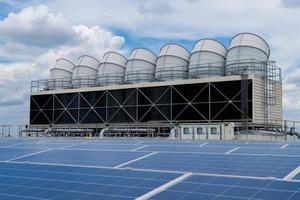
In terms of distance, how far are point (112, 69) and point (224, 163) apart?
44.7 metres

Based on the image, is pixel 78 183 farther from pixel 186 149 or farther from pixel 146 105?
pixel 146 105

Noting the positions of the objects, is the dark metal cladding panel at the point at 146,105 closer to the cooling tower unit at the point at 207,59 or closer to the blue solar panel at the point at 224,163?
the cooling tower unit at the point at 207,59

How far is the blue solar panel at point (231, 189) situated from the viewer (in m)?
7.57

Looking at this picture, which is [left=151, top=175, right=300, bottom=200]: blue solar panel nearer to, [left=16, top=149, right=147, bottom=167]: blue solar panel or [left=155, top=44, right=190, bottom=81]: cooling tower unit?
[left=16, top=149, right=147, bottom=167]: blue solar panel

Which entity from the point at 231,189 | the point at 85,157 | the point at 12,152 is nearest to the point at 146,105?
the point at 12,152

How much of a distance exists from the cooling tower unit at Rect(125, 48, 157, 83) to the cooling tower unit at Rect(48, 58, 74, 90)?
32.9ft

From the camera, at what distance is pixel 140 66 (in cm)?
5197

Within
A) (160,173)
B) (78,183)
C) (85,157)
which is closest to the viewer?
(78,183)

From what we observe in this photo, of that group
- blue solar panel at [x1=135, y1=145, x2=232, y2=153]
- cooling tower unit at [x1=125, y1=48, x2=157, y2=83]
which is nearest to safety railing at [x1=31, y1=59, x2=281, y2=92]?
cooling tower unit at [x1=125, y1=48, x2=157, y2=83]

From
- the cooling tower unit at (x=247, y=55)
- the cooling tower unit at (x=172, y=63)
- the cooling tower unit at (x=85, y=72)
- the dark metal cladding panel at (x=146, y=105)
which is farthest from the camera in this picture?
the cooling tower unit at (x=85, y=72)

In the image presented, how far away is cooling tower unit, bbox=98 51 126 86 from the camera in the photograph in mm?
53500

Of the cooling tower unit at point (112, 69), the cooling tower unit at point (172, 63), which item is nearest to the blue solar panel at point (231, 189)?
the cooling tower unit at point (172, 63)

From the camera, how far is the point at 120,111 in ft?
→ 165

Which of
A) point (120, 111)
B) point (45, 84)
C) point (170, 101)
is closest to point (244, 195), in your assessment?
point (170, 101)
